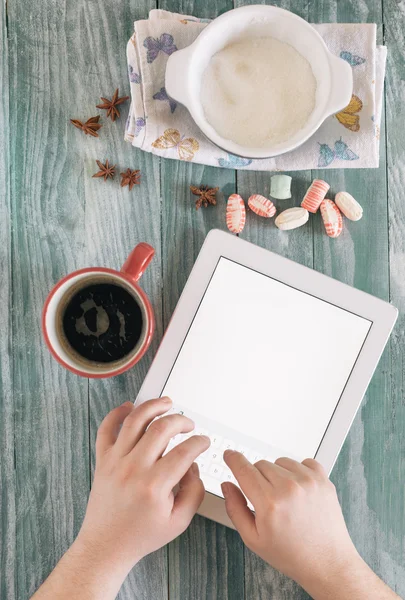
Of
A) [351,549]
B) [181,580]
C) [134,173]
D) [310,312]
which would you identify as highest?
[134,173]

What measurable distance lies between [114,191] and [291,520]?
454 millimetres


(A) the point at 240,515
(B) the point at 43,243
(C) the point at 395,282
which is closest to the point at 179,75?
(B) the point at 43,243

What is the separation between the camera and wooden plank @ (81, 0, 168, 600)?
28.8 inches

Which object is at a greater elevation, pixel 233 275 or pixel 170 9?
pixel 170 9

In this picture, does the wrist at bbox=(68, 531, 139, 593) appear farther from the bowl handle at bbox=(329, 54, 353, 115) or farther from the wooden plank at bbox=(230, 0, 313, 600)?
the bowl handle at bbox=(329, 54, 353, 115)

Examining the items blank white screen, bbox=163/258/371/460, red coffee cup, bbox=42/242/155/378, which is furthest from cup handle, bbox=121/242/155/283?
blank white screen, bbox=163/258/371/460

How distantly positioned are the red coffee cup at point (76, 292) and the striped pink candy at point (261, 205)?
18 cm

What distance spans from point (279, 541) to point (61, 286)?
34 cm

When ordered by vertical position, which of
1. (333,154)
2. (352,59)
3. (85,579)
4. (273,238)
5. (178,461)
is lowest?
(85,579)

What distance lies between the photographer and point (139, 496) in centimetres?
55

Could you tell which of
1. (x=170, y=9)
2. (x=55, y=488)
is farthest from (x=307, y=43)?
(x=55, y=488)

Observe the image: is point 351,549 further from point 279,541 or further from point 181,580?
point 181,580

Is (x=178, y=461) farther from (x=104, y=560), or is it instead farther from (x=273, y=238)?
(x=273, y=238)

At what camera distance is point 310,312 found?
2.26 ft
